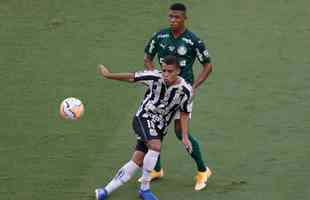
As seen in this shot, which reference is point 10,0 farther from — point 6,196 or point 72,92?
point 6,196

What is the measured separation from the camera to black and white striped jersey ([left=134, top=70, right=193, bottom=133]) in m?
9.96

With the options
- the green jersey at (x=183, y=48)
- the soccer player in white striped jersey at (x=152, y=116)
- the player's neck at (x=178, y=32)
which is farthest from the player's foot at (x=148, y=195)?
the player's neck at (x=178, y=32)

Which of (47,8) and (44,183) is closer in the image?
(44,183)

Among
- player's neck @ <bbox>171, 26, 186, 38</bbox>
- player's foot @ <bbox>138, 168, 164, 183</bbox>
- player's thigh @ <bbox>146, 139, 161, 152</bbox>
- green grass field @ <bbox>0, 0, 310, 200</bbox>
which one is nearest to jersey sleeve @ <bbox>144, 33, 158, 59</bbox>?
player's neck @ <bbox>171, 26, 186, 38</bbox>

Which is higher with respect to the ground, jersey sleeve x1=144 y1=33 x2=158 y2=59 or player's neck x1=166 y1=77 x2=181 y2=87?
jersey sleeve x1=144 y1=33 x2=158 y2=59

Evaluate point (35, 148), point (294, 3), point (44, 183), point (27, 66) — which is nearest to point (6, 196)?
point (44, 183)

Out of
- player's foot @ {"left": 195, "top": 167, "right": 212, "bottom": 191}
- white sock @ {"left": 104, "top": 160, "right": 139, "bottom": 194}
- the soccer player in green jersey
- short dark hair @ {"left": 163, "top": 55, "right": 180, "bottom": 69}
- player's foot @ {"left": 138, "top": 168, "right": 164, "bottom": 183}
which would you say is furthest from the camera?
player's foot @ {"left": 138, "top": 168, "right": 164, "bottom": 183}

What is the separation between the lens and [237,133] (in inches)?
470

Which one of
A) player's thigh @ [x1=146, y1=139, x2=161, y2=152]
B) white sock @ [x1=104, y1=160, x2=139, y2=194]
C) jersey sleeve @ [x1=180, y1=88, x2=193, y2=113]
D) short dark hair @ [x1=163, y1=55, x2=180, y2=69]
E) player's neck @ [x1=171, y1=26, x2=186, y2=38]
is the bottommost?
white sock @ [x1=104, y1=160, x2=139, y2=194]

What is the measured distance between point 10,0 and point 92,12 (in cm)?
167

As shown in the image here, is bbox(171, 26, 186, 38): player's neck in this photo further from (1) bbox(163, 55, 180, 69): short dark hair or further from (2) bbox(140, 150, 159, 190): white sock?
(2) bbox(140, 150, 159, 190): white sock

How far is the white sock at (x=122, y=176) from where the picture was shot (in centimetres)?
1011

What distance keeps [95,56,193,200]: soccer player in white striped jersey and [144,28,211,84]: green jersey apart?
319mm

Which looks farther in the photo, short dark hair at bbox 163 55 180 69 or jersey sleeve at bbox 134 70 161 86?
jersey sleeve at bbox 134 70 161 86
